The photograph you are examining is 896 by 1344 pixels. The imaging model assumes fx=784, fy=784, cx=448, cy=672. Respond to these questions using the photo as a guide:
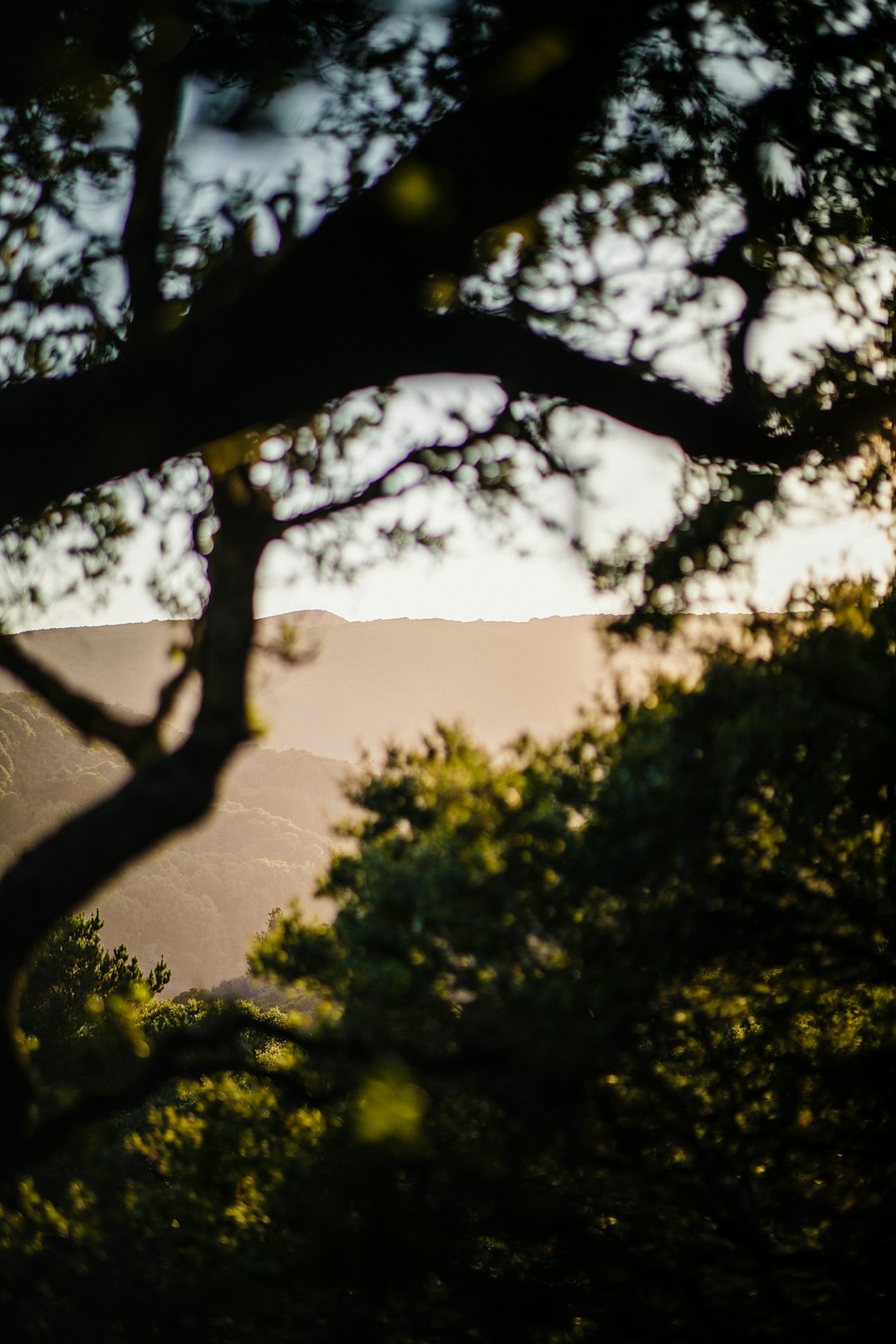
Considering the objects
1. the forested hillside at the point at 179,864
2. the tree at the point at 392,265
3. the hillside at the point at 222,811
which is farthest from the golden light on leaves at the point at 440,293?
the forested hillside at the point at 179,864

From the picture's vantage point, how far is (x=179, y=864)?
144000mm

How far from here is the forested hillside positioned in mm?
122562

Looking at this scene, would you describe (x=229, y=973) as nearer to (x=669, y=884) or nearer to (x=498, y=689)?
(x=498, y=689)

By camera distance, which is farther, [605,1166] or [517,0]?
[605,1166]

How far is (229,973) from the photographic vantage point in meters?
128

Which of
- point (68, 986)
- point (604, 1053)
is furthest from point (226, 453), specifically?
point (68, 986)

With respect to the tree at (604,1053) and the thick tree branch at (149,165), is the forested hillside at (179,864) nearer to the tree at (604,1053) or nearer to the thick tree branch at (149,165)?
the tree at (604,1053)

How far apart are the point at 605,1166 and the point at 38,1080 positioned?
3.98 meters

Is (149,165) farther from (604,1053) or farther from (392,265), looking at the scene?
(604,1053)

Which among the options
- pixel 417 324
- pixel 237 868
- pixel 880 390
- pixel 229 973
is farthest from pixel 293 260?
pixel 237 868

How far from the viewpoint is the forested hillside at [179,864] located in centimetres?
12256

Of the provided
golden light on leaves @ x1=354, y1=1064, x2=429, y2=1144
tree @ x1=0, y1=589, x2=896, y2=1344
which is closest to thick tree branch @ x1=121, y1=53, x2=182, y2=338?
tree @ x1=0, y1=589, x2=896, y2=1344

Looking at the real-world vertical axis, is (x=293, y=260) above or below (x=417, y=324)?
below

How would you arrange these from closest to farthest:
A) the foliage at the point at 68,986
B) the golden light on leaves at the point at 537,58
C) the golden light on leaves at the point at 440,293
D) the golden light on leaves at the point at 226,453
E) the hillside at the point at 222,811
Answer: the golden light on leaves at the point at 537,58 → the golden light on leaves at the point at 440,293 → the golden light on leaves at the point at 226,453 → the foliage at the point at 68,986 → the hillside at the point at 222,811
